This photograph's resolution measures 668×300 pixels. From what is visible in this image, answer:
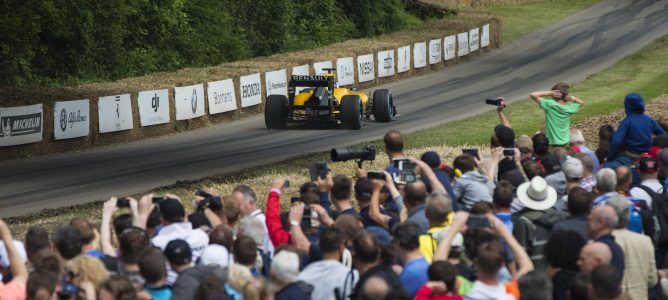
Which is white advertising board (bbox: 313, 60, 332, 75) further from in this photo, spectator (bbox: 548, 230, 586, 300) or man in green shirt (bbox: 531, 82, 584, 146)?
spectator (bbox: 548, 230, 586, 300)

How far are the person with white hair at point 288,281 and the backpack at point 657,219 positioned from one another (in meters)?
4.36

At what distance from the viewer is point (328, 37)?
6097 centimetres

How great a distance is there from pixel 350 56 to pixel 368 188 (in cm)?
3346

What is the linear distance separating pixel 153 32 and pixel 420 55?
38.8 feet

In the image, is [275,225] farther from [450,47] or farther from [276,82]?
[450,47]

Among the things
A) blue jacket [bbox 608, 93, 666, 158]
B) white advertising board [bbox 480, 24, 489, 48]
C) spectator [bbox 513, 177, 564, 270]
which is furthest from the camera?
white advertising board [bbox 480, 24, 489, 48]

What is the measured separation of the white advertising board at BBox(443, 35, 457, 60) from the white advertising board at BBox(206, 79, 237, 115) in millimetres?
17705

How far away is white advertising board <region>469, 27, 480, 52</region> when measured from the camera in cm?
5630

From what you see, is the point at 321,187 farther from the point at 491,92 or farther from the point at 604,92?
the point at 491,92

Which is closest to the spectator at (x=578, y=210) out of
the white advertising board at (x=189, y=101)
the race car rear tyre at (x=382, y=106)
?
the race car rear tyre at (x=382, y=106)

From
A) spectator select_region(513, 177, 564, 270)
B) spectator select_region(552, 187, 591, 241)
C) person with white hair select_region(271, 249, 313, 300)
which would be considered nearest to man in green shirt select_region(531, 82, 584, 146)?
spectator select_region(513, 177, 564, 270)

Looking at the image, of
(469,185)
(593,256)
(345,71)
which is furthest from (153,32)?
(593,256)

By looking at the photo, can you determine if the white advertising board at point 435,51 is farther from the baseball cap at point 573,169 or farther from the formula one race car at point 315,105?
the baseball cap at point 573,169

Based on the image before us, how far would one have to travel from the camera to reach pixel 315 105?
108 ft
